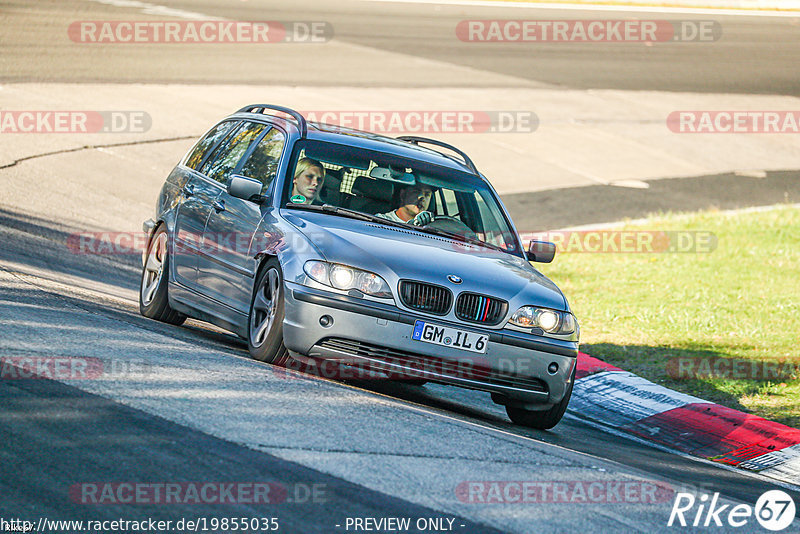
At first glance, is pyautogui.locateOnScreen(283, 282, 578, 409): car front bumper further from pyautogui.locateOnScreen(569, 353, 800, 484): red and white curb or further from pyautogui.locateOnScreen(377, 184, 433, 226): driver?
pyautogui.locateOnScreen(569, 353, 800, 484): red and white curb

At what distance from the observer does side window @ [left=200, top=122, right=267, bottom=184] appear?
938cm

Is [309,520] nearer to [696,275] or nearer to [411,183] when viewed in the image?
[411,183]

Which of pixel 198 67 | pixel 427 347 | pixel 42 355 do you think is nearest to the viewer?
pixel 42 355

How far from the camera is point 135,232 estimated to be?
14.6m

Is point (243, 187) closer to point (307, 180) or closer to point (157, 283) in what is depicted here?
point (307, 180)

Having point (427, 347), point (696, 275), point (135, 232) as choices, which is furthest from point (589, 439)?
point (135, 232)

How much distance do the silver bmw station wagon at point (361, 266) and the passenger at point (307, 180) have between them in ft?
0.04

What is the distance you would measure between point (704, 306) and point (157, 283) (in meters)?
6.31

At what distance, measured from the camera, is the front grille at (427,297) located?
741 cm

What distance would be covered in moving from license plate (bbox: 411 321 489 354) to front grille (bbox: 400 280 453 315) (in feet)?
0.37

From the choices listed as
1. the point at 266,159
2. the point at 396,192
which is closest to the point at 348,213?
the point at 396,192

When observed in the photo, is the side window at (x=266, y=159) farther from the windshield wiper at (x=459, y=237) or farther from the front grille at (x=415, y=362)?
the front grille at (x=415, y=362)

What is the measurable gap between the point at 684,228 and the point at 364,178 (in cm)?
976

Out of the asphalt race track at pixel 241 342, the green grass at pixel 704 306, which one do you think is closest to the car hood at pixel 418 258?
the asphalt race track at pixel 241 342
